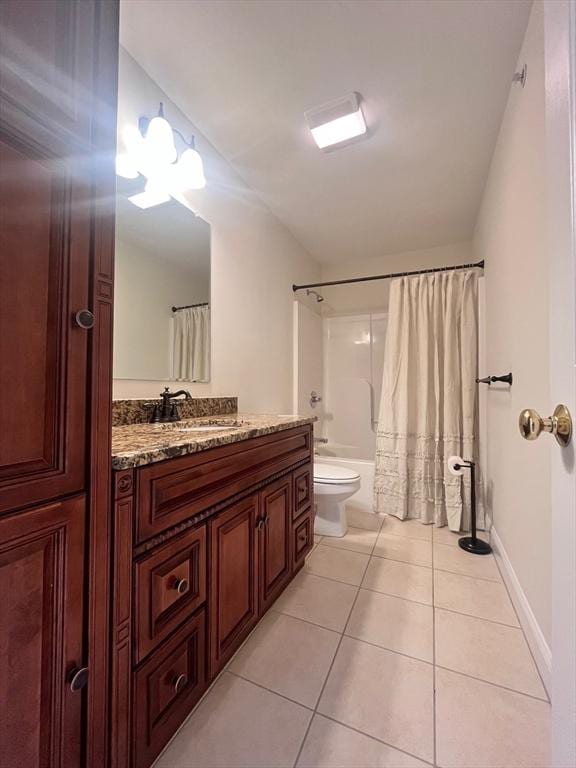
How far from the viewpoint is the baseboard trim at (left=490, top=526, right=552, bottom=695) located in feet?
3.54

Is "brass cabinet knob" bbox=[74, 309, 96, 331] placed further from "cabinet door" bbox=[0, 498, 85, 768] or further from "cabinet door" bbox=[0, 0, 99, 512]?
"cabinet door" bbox=[0, 498, 85, 768]

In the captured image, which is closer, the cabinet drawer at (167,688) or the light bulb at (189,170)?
the cabinet drawer at (167,688)

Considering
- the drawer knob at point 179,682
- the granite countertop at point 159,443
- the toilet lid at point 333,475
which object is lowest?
the drawer knob at point 179,682

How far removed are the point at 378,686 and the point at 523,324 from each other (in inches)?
58.1

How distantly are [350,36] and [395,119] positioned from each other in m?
0.49

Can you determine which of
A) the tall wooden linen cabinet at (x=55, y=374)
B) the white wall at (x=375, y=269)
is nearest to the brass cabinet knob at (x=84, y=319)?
the tall wooden linen cabinet at (x=55, y=374)

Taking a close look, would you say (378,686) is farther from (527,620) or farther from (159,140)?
(159,140)

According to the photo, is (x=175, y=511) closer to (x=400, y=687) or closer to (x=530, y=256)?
(x=400, y=687)

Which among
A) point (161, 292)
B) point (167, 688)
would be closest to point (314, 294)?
point (161, 292)

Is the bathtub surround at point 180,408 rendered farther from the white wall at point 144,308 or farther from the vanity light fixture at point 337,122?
the vanity light fixture at point 337,122

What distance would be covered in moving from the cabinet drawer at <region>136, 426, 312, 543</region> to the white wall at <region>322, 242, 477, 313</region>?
2.38 m

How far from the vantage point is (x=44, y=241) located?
57cm

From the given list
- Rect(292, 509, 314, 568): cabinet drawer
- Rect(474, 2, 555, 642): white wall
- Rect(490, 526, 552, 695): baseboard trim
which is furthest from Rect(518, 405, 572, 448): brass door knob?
Rect(292, 509, 314, 568): cabinet drawer

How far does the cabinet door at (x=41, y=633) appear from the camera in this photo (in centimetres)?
52
